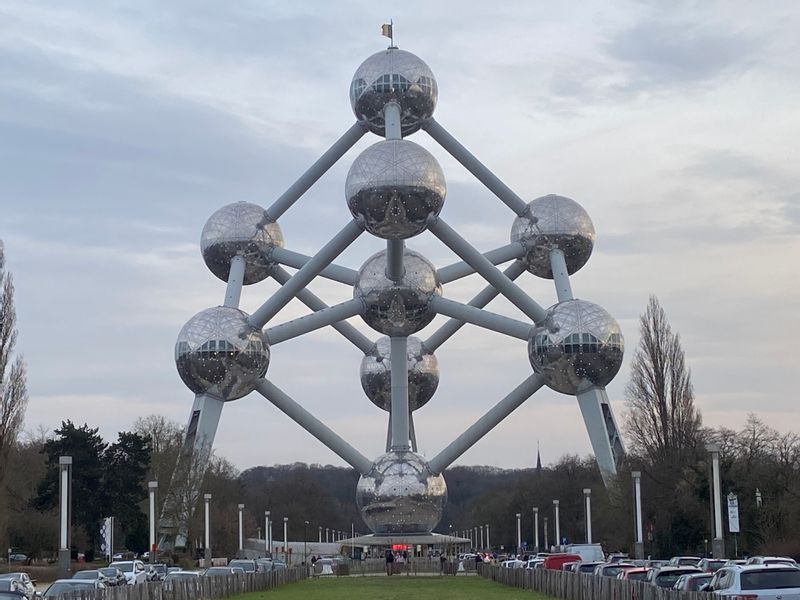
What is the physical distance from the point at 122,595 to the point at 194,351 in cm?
2540

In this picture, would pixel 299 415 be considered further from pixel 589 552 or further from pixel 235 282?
pixel 589 552

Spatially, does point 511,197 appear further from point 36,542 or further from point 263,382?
point 36,542

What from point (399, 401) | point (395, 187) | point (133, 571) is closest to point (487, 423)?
point (399, 401)

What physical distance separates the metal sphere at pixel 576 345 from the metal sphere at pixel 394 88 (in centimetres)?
833

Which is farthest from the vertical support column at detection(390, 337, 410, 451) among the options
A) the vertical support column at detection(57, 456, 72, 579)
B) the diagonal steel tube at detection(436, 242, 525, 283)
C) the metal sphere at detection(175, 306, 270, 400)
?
the vertical support column at detection(57, 456, 72, 579)

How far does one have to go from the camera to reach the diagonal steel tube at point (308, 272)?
145ft

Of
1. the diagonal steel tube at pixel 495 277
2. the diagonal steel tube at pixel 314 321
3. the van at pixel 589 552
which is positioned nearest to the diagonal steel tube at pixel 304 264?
the diagonal steel tube at pixel 314 321

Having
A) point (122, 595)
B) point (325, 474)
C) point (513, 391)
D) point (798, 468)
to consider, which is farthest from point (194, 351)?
point (325, 474)

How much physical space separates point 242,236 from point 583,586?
2797 cm

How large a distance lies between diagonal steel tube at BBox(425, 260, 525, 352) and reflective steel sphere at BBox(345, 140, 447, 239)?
8014 millimetres

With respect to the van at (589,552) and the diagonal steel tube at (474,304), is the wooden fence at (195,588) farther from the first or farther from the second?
the diagonal steel tube at (474,304)

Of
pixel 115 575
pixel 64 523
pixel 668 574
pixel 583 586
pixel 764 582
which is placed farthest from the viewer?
pixel 64 523

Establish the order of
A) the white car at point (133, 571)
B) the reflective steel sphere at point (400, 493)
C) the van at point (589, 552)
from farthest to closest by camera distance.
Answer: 1. the reflective steel sphere at point (400, 493)
2. the van at point (589, 552)
3. the white car at point (133, 571)

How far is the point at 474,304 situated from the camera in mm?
51344
